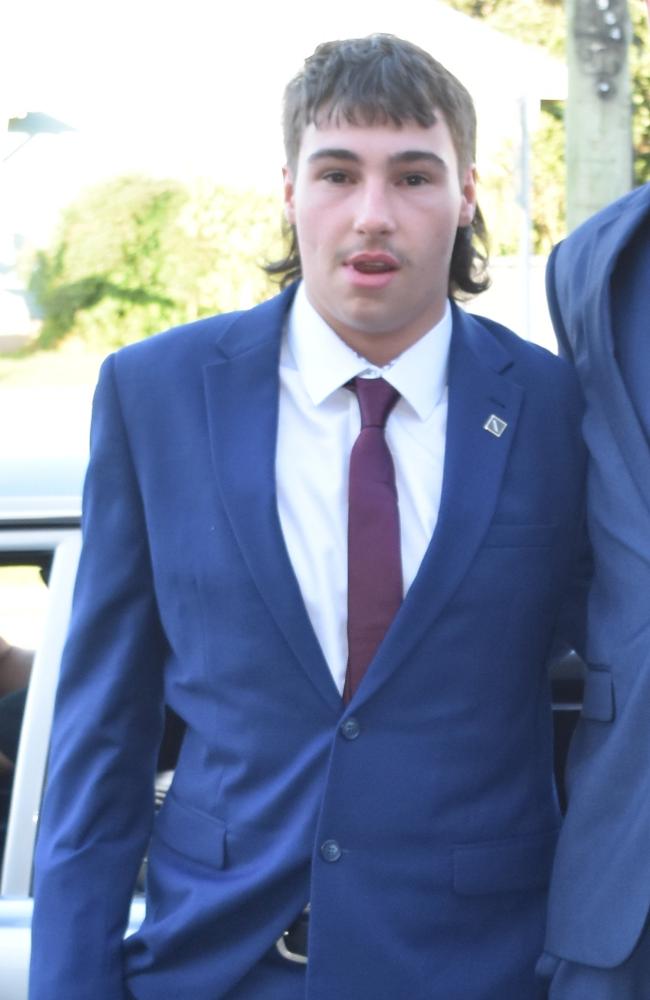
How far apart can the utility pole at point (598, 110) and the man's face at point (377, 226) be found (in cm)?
549

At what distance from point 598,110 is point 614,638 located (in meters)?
6.00

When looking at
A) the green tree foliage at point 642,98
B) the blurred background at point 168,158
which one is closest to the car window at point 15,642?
the blurred background at point 168,158

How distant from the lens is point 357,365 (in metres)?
2.23

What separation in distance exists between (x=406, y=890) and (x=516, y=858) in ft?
0.47

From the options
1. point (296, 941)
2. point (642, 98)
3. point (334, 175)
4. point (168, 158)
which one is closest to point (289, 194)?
point (334, 175)

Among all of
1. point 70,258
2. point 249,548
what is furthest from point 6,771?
point 70,258

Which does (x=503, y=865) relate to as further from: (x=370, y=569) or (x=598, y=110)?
(x=598, y=110)

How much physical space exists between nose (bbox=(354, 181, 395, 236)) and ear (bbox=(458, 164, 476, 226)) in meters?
0.18

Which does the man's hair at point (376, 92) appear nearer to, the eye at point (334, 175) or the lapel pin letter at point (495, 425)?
the eye at point (334, 175)

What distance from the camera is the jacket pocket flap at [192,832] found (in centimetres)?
216

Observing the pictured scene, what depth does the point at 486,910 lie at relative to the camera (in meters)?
2.12

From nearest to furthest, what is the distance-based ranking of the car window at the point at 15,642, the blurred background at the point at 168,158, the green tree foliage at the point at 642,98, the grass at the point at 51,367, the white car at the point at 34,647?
the white car at the point at 34,647 → the car window at the point at 15,642 → the blurred background at the point at 168,158 → the grass at the point at 51,367 → the green tree foliage at the point at 642,98

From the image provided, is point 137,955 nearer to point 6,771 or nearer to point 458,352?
point 6,771

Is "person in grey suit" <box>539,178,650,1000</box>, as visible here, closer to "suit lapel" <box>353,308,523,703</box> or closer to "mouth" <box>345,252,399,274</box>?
"suit lapel" <box>353,308,523,703</box>
